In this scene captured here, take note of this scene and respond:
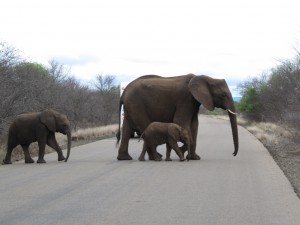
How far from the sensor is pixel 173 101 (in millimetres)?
16188

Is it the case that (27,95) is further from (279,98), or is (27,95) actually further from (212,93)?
(279,98)

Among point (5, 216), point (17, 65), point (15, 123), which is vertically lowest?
point (5, 216)

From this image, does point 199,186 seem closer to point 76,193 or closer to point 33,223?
point 76,193

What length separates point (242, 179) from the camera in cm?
1148

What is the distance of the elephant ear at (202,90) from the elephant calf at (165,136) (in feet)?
3.29

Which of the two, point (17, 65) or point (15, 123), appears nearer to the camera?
point (15, 123)

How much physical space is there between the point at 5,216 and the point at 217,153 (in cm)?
1147

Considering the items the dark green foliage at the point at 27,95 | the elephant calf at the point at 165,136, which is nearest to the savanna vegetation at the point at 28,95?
the dark green foliage at the point at 27,95

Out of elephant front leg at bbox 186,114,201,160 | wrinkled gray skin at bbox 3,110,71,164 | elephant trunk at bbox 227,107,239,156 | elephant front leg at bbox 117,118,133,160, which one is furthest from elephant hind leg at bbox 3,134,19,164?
elephant trunk at bbox 227,107,239,156

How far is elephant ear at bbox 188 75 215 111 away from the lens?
15.5 meters

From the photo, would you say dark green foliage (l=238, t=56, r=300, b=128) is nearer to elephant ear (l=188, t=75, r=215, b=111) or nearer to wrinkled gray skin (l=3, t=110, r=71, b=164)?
elephant ear (l=188, t=75, r=215, b=111)

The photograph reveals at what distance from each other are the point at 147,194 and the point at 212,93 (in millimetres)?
6952

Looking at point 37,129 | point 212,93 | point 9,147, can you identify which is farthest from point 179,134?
point 9,147

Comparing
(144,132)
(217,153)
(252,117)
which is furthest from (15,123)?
(252,117)
